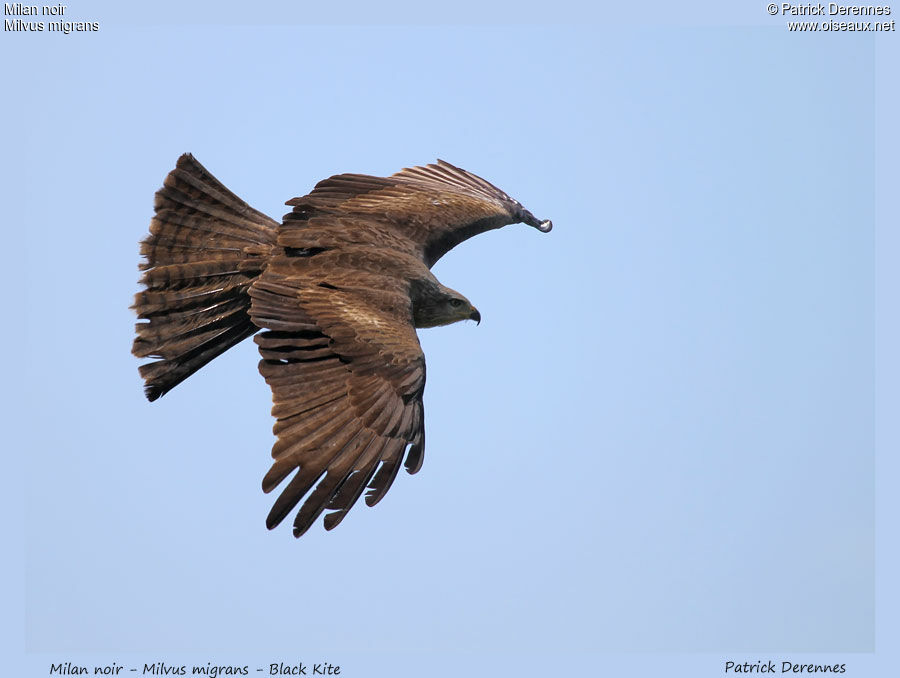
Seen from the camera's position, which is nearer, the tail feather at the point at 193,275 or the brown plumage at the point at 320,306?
the brown plumage at the point at 320,306

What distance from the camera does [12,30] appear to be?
48.1 feet

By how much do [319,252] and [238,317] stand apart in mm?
930

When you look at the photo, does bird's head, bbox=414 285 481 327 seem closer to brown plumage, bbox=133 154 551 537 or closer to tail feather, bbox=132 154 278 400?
brown plumage, bbox=133 154 551 537

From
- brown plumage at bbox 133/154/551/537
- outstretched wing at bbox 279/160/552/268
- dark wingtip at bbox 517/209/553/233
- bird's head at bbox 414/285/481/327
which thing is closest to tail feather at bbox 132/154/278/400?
brown plumage at bbox 133/154/551/537

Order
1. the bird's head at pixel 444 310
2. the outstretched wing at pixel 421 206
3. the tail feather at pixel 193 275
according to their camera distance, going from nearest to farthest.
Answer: the tail feather at pixel 193 275, the bird's head at pixel 444 310, the outstretched wing at pixel 421 206

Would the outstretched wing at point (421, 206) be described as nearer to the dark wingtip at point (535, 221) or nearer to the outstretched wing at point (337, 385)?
the dark wingtip at point (535, 221)

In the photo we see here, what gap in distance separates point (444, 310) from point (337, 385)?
220 centimetres

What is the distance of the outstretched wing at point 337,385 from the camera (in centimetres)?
1022

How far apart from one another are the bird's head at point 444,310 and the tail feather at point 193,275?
1.51 metres

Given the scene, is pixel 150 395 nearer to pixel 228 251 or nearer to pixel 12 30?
pixel 228 251

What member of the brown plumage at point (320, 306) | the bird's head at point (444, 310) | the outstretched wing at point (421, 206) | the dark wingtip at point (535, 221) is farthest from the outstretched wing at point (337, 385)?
the dark wingtip at point (535, 221)

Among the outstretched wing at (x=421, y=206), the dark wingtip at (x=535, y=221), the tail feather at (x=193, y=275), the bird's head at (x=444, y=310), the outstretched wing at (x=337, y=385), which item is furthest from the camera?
the dark wingtip at (x=535, y=221)

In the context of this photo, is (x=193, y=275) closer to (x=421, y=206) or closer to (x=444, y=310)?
(x=444, y=310)

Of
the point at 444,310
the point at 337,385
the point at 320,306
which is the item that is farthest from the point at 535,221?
the point at 337,385
